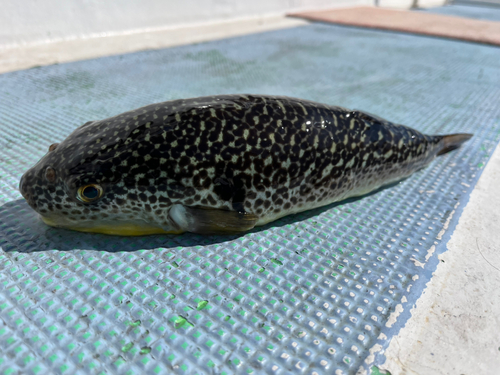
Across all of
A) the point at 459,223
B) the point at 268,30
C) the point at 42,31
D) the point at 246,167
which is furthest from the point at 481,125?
the point at 42,31

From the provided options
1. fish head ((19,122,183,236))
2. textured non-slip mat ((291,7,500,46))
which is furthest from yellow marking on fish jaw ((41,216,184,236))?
textured non-slip mat ((291,7,500,46))

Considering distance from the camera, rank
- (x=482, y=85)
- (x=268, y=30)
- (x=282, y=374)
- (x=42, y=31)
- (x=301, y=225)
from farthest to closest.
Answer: (x=268, y=30) < (x=42, y=31) < (x=482, y=85) < (x=301, y=225) < (x=282, y=374)

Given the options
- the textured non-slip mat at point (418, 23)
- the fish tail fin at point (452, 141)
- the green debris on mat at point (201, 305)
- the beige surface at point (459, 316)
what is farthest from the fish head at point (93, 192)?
the textured non-slip mat at point (418, 23)

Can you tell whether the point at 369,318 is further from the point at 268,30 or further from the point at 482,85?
the point at 268,30

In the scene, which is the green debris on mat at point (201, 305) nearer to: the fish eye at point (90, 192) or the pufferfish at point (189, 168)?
the pufferfish at point (189, 168)

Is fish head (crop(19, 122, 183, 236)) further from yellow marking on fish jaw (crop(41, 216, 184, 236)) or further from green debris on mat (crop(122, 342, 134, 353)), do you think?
green debris on mat (crop(122, 342, 134, 353))

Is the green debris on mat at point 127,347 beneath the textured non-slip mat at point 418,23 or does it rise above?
beneath
